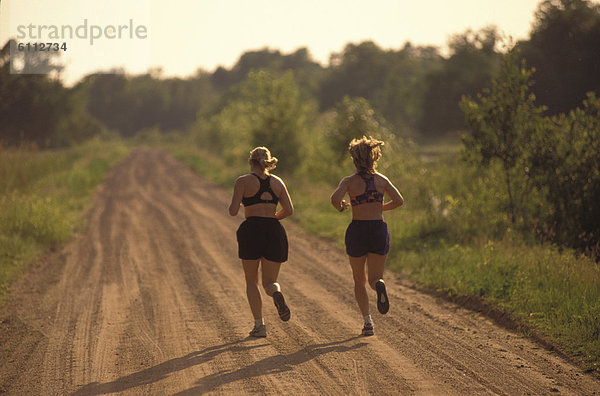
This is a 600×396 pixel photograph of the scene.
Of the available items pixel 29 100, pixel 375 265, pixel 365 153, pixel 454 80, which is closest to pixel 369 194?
pixel 365 153

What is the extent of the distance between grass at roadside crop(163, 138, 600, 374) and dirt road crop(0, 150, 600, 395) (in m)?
0.48

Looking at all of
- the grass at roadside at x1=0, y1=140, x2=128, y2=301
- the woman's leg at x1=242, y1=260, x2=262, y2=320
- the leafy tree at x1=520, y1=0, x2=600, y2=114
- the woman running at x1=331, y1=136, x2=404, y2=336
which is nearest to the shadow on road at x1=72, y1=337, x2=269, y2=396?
the woman's leg at x1=242, y1=260, x2=262, y2=320

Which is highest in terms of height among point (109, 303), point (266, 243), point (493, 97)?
point (493, 97)

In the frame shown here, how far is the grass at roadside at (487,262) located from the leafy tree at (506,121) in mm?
894

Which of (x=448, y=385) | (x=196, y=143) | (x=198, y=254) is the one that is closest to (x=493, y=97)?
(x=198, y=254)

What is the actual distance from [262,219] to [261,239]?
220 mm

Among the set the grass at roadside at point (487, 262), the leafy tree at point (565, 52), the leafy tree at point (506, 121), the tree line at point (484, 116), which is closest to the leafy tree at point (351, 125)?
the tree line at point (484, 116)

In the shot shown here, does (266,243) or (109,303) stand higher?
(266,243)

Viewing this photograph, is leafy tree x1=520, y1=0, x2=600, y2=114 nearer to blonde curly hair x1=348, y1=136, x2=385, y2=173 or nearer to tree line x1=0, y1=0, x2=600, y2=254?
tree line x1=0, y1=0, x2=600, y2=254

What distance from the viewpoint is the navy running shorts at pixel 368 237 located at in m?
6.54

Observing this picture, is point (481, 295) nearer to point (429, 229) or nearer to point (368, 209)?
point (368, 209)

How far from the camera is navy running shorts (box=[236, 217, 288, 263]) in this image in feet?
21.5

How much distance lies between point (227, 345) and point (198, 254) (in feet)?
19.0

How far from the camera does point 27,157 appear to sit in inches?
752
